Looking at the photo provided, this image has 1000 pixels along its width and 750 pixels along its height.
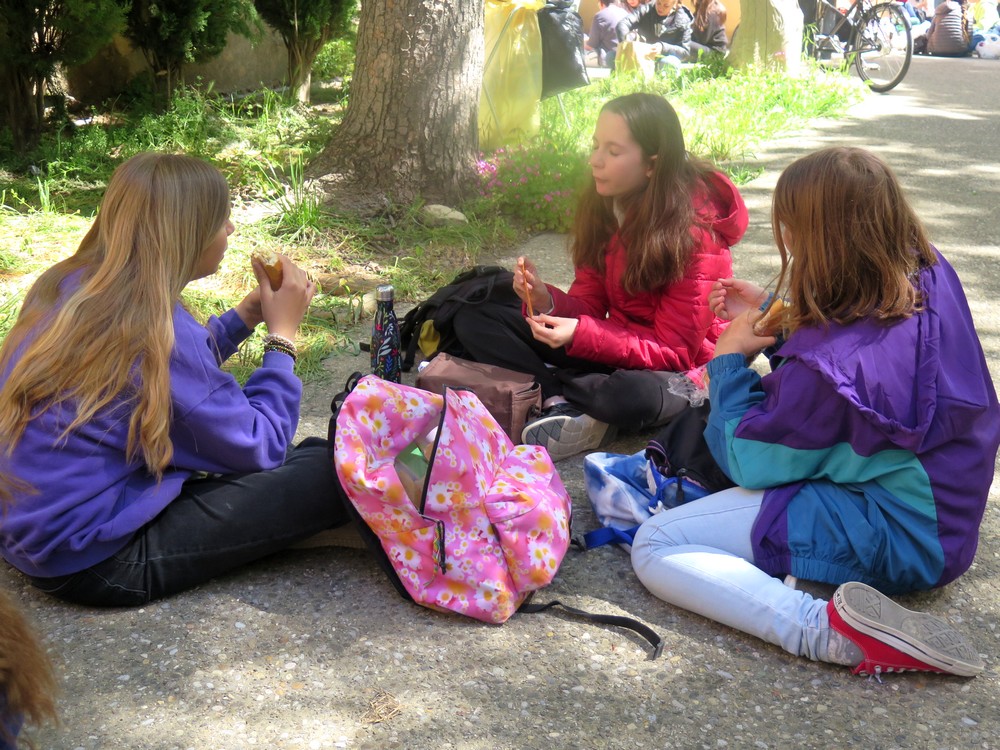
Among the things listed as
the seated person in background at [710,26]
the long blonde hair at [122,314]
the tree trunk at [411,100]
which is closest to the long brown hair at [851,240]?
the long blonde hair at [122,314]

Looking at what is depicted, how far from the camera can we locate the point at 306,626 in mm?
2520

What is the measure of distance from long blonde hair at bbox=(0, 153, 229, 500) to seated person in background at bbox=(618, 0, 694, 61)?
35.6ft

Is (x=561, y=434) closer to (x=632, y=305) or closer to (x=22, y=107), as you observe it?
(x=632, y=305)

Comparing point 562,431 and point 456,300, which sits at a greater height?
point 456,300

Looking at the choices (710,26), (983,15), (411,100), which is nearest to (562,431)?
(411,100)

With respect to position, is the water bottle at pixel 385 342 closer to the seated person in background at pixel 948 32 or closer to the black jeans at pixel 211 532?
the black jeans at pixel 211 532

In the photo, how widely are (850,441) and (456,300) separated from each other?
1667mm

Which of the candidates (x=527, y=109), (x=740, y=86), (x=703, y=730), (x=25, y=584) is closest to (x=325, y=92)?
(x=527, y=109)

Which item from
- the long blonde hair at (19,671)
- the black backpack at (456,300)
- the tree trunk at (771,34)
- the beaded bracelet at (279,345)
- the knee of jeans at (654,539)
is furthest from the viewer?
the tree trunk at (771,34)

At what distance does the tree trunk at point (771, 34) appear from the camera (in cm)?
913

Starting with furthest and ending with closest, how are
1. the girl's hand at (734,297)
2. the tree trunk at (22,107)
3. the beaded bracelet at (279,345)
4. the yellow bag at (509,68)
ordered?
the yellow bag at (509,68), the tree trunk at (22,107), the girl's hand at (734,297), the beaded bracelet at (279,345)

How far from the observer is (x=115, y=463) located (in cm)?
240

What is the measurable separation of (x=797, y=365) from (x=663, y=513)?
22.0 inches

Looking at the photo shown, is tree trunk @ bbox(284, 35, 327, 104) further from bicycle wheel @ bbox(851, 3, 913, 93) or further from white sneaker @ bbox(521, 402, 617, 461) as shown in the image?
bicycle wheel @ bbox(851, 3, 913, 93)
